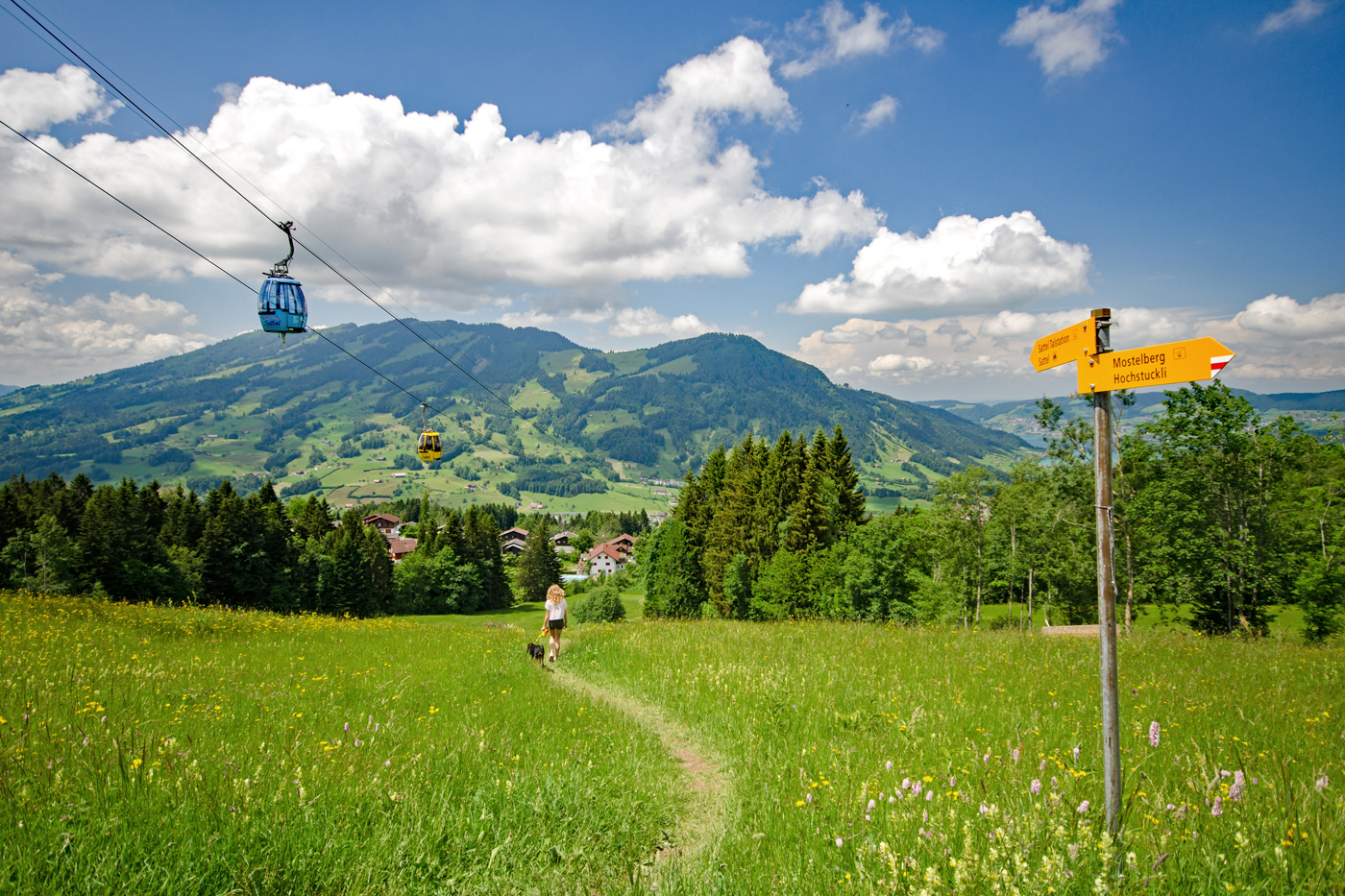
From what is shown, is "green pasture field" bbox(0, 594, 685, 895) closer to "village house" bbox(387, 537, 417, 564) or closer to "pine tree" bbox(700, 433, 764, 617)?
"pine tree" bbox(700, 433, 764, 617)

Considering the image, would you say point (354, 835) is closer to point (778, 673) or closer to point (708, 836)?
point (708, 836)

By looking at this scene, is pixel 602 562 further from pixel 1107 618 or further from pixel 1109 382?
pixel 1109 382

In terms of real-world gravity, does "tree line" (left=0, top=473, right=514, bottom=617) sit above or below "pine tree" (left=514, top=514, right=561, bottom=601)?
above

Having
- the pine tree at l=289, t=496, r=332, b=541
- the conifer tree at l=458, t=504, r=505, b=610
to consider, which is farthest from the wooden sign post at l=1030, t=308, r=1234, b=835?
the conifer tree at l=458, t=504, r=505, b=610

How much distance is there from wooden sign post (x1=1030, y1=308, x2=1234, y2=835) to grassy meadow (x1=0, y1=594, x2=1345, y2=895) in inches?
25.1

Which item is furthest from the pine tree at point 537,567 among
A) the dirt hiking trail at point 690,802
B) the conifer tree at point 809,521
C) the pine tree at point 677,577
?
the dirt hiking trail at point 690,802

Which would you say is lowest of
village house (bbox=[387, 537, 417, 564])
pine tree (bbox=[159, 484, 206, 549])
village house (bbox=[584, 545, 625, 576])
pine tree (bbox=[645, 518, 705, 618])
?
village house (bbox=[584, 545, 625, 576])

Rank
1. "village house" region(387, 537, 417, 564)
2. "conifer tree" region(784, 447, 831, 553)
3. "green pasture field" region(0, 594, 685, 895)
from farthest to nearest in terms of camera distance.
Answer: "village house" region(387, 537, 417, 564), "conifer tree" region(784, 447, 831, 553), "green pasture field" region(0, 594, 685, 895)

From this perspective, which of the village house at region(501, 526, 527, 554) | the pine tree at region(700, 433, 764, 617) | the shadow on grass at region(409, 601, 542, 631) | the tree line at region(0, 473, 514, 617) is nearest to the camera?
the pine tree at region(700, 433, 764, 617)

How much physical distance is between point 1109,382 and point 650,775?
5997 millimetres

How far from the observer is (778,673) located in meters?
10.3

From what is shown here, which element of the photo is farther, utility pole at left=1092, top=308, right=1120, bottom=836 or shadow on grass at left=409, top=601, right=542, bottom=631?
shadow on grass at left=409, top=601, right=542, bottom=631

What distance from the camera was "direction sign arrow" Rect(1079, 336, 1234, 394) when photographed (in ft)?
11.8

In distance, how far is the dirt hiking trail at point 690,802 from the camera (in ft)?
15.1
